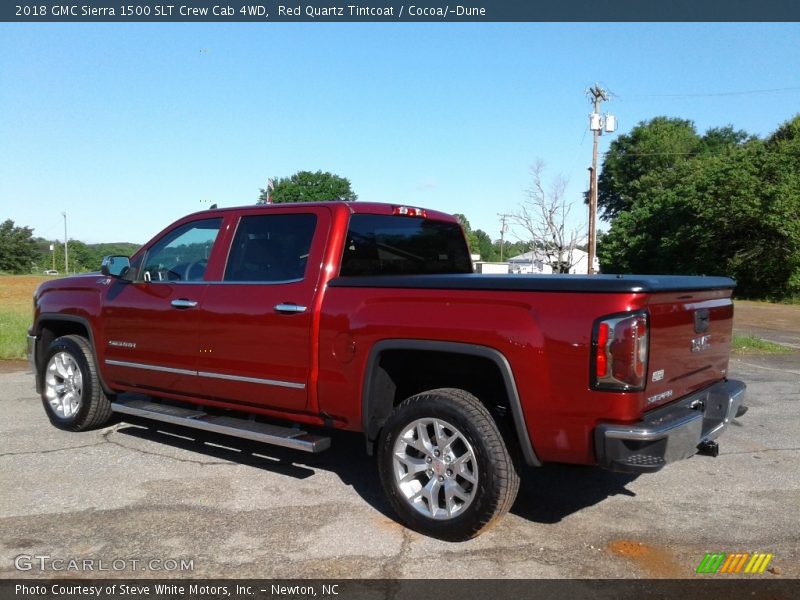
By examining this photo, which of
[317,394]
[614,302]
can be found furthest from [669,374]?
[317,394]

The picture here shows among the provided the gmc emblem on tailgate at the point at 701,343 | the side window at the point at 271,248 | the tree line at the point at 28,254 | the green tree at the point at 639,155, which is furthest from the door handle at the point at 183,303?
the tree line at the point at 28,254

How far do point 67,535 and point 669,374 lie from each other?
3.41 meters

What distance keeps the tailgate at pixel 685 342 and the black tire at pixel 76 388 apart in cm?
446

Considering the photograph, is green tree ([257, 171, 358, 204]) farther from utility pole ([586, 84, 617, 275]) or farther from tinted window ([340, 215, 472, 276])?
tinted window ([340, 215, 472, 276])

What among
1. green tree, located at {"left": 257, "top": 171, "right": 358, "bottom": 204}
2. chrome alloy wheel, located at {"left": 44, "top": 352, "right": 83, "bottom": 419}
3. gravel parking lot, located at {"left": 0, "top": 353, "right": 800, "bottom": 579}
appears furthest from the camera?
green tree, located at {"left": 257, "top": 171, "right": 358, "bottom": 204}

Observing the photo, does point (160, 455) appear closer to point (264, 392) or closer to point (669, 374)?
point (264, 392)

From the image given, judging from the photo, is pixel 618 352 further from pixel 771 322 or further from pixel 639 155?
pixel 639 155

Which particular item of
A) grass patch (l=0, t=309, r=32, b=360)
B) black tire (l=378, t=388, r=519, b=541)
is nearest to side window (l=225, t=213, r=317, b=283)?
black tire (l=378, t=388, r=519, b=541)

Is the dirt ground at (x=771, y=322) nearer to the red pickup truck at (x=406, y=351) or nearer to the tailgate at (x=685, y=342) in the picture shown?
the tailgate at (x=685, y=342)

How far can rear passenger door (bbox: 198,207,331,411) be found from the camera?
14.1 ft

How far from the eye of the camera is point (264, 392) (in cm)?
449

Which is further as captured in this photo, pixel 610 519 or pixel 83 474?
pixel 83 474

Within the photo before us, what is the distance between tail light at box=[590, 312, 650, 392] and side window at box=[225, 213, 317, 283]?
6.57 feet

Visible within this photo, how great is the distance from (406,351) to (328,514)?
3.70 ft
